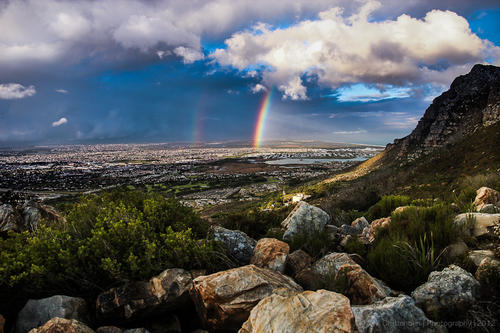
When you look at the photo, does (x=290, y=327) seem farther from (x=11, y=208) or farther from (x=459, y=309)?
(x=11, y=208)

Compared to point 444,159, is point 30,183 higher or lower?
lower

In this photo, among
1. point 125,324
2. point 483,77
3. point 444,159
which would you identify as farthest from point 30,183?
point 483,77

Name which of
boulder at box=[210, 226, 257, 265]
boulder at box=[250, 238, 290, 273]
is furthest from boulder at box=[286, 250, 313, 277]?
boulder at box=[210, 226, 257, 265]

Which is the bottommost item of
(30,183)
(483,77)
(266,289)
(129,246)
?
(30,183)

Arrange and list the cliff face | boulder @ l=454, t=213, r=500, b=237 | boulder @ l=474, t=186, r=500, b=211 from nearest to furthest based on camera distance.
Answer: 1. boulder @ l=454, t=213, r=500, b=237
2. boulder @ l=474, t=186, r=500, b=211
3. the cliff face

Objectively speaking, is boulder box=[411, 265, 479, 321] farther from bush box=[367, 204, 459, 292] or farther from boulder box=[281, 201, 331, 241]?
boulder box=[281, 201, 331, 241]

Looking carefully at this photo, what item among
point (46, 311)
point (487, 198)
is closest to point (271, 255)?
point (46, 311)
